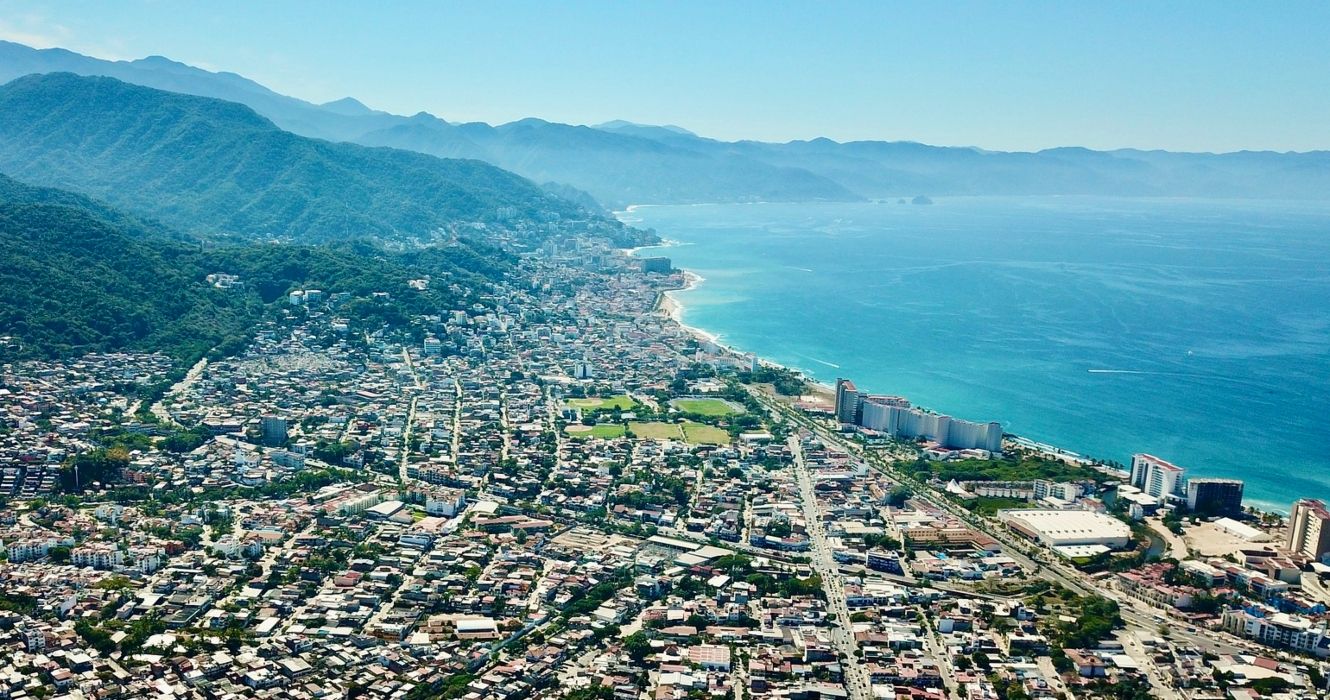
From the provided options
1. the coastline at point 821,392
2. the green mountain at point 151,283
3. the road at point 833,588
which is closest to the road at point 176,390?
the green mountain at point 151,283

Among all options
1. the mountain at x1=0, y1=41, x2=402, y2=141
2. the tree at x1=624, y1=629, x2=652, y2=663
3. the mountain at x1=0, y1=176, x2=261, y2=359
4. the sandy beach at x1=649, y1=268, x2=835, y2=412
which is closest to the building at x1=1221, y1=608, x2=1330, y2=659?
the tree at x1=624, y1=629, x2=652, y2=663

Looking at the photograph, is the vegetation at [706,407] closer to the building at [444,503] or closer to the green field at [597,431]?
the green field at [597,431]

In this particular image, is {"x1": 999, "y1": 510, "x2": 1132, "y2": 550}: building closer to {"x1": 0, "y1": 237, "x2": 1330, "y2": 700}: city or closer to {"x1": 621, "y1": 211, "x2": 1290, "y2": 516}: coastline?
{"x1": 0, "y1": 237, "x2": 1330, "y2": 700}: city

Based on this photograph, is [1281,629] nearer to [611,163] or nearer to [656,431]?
[656,431]

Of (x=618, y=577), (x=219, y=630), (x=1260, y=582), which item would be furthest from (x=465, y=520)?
(x=1260, y=582)

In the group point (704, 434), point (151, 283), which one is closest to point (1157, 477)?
point (704, 434)

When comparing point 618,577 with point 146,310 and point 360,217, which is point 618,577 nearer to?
point 146,310

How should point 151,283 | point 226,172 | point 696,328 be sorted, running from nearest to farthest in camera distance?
point 151,283 < point 696,328 < point 226,172
